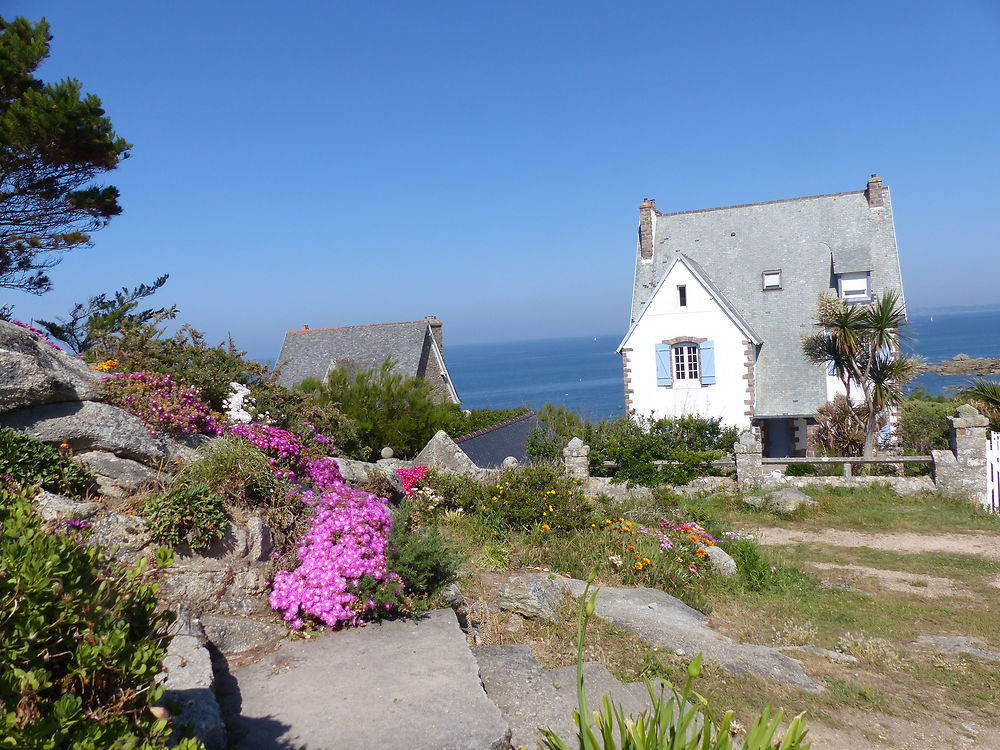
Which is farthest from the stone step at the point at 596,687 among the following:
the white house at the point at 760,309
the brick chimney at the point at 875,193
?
the brick chimney at the point at 875,193

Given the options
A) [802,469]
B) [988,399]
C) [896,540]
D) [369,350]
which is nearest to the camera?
[896,540]

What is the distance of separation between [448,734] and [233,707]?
134 centimetres

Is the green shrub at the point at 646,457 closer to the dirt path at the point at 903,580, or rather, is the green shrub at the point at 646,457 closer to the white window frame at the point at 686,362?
the dirt path at the point at 903,580

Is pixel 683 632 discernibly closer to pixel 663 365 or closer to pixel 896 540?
pixel 896 540

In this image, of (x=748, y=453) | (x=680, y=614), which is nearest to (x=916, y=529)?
(x=748, y=453)

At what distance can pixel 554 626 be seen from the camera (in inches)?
252

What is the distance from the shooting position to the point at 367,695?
4473 mm

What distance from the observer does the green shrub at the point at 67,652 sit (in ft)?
7.68

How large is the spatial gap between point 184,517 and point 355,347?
25072 millimetres

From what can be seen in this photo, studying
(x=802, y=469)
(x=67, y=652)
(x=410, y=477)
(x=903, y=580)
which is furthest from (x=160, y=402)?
(x=802, y=469)

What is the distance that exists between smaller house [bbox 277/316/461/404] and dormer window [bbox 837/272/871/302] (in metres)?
15.2

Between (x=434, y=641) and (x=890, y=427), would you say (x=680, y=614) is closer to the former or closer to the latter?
(x=434, y=641)

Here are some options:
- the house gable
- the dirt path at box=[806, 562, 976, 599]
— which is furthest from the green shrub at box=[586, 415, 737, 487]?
the house gable

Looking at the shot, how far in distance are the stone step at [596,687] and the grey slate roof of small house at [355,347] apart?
77.5ft
